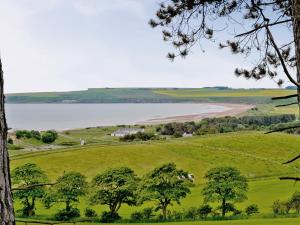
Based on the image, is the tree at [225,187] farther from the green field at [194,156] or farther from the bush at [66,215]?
the green field at [194,156]

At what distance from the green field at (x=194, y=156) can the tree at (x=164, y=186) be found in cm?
1779

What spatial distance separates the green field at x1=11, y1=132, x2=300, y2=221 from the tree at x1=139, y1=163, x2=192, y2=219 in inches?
700

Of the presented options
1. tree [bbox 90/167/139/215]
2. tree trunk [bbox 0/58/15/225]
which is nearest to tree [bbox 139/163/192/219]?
tree [bbox 90/167/139/215]

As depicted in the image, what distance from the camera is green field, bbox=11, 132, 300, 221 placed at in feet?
241

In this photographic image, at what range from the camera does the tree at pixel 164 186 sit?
42156 millimetres

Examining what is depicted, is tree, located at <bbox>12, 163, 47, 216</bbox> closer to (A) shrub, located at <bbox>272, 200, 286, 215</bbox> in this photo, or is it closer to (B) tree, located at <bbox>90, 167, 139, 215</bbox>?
(B) tree, located at <bbox>90, 167, 139, 215</bbox>

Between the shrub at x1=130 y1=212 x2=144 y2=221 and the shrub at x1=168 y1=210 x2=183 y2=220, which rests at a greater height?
the shrub at x1=168 y1=210 x2=183 y2=220

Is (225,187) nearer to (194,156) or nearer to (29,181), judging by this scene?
(29,181)

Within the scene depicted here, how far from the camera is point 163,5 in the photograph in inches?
313

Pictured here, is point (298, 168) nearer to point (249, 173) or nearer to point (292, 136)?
point (249, 173)

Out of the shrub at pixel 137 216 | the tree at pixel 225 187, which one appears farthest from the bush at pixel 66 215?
the tree at pixel 225 187

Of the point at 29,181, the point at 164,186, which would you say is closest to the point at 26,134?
the point at 29,181

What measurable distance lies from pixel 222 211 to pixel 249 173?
1216 inches

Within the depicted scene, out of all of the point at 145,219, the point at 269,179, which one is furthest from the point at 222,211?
the point at 269,179
